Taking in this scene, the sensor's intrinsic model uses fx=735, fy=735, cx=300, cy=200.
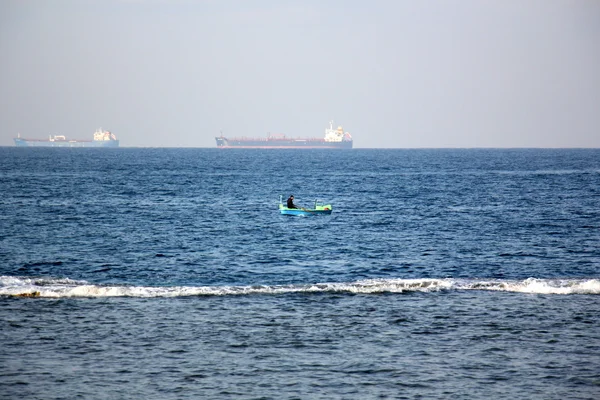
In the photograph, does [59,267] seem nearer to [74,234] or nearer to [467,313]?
[74,234]

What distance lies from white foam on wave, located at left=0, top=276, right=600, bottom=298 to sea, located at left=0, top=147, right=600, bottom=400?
0.14 meters

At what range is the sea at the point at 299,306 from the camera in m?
22.5

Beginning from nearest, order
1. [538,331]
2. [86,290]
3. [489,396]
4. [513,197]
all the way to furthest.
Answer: [489,396] < [538,331] < [86,290] < [513,197]

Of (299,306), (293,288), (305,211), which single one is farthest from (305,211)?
(299,306)

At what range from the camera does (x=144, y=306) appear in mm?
31516

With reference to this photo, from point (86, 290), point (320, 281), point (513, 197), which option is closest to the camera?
point (86, 290)

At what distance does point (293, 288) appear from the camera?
116ft

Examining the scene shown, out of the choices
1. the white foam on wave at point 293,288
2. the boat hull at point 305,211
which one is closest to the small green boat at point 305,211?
the boat hull at point 305,211

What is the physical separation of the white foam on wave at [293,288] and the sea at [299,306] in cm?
14

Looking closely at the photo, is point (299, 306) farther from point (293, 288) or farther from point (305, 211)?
point (305, 211)

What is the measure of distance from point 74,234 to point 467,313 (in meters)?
32.7

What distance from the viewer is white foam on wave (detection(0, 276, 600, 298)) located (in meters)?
34.0

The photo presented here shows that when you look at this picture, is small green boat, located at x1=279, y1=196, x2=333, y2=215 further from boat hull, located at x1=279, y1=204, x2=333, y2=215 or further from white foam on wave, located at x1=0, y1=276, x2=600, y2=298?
white foam on wave, located at x1=0, y1=276, x2=600, y2=298

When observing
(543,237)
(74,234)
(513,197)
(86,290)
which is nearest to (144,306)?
(86,290)
